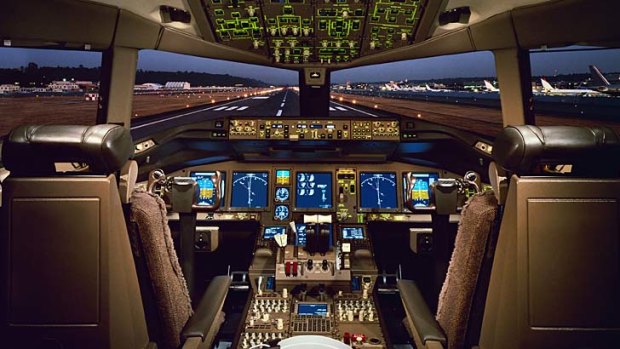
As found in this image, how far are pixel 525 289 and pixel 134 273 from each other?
117cm

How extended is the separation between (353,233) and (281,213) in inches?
21.4

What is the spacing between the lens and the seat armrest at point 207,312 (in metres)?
1.81

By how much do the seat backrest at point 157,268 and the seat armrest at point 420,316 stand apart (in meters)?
0.88

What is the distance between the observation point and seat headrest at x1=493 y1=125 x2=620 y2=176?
4.43 ft

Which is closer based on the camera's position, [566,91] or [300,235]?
[300,235]

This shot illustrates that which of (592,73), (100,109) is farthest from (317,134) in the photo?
(592,73)

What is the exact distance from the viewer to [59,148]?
1.38m

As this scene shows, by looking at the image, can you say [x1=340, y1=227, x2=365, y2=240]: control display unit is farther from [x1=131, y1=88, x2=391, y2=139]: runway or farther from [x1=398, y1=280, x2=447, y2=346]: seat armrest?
[x1=131, y1=88, x2=391, y2=139]: runway

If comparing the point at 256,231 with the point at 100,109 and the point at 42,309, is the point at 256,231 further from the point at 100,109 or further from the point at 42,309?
the point at 42,309

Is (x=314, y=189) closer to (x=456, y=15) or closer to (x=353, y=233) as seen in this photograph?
(x=353, y=233)

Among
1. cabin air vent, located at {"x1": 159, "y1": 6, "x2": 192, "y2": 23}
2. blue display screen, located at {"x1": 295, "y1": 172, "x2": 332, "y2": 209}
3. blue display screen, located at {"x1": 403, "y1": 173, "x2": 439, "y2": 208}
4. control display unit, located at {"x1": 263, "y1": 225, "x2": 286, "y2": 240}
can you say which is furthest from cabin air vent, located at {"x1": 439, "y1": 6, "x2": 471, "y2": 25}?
control display unit, located at {"x1": 263, "y1": 225, "x2": 286, "y2": 240}

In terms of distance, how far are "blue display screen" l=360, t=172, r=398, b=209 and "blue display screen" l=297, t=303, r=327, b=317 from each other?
1.11 metres

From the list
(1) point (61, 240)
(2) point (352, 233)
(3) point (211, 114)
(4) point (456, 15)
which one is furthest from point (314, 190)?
(3) point (211, 114)

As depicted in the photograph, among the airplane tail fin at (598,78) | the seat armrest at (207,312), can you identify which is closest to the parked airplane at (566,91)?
the airplane tail fin at (598,78)
